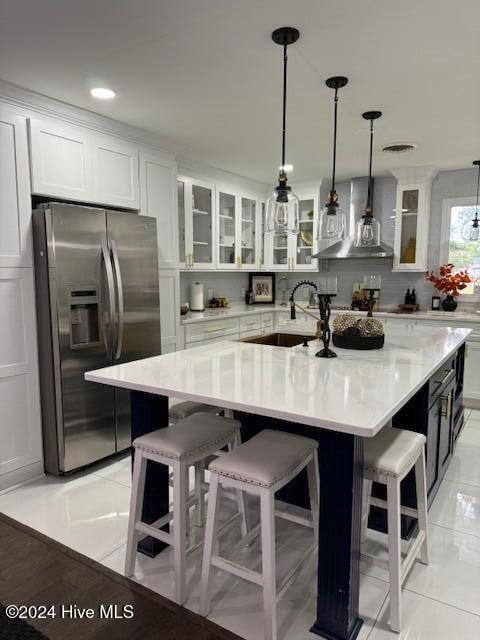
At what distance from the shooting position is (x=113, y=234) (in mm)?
3135

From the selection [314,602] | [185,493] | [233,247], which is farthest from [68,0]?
[233,247]

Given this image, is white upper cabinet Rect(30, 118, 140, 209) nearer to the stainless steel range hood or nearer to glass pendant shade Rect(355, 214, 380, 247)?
glass pendant shade Rect(355, 214, 380, 247)

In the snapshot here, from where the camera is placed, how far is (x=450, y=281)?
4840mm

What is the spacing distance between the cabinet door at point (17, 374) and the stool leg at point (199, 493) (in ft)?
4.20

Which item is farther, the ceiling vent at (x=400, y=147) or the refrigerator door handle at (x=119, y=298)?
the ceiling vent at (x=400, y=147)

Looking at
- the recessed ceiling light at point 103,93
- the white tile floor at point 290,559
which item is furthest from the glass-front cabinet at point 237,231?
the white tile floor at point 290,559

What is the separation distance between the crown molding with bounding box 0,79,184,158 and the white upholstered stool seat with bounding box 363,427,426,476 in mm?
2721

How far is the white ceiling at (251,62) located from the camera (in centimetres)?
Result: 187

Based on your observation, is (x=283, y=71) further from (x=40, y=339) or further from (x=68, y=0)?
(x=40, y=339)

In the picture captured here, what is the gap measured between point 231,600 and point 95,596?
59 cm

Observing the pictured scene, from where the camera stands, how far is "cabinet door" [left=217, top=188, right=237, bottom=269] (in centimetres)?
493

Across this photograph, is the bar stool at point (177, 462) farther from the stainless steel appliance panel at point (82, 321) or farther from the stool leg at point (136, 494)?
the stainless steel appliance panel at point (82, 321)

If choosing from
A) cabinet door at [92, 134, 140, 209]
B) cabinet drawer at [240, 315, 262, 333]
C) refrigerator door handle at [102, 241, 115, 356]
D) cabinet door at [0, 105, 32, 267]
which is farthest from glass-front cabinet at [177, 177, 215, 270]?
cabinet door at [0, 105, 32, 267]

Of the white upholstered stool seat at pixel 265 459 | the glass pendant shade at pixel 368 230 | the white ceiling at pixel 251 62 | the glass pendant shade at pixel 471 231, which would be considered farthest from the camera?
the glass pendant shade at pixel 471 231
